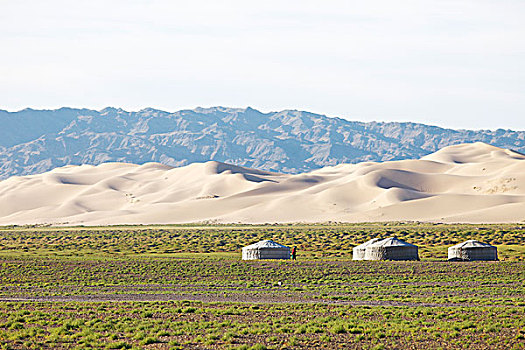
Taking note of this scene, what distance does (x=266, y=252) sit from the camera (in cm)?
5600

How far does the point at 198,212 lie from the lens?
180250 mm

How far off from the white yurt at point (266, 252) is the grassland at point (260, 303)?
5.86 feet

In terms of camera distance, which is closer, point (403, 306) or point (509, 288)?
point (403, 306)

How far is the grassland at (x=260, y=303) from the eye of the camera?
67.6 ft

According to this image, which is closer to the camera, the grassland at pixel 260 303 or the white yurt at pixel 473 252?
the grassland at pixel 260 303

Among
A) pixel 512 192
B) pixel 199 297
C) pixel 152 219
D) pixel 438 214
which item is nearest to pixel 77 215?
pixel 152 219

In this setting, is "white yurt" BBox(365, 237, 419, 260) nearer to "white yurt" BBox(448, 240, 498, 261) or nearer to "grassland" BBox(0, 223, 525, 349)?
"grassland" BBox(0, 223, 525, 349)

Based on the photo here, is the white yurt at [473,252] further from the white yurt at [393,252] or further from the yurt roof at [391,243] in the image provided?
the yurt roof at [391,243]

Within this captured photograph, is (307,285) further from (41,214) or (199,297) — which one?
(41,214)

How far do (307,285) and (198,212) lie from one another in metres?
142

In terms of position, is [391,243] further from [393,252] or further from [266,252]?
[266,252]

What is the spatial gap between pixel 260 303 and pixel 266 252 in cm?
2580

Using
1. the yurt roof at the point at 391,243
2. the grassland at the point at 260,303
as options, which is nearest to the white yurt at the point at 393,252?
the yurt roof at the point at 391,243

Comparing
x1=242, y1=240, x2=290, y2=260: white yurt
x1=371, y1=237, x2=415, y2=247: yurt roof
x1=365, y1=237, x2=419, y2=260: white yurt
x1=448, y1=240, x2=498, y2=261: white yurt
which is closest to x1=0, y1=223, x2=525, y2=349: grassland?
x1=448, y1=240, x2=498, y2=261: white yurt
